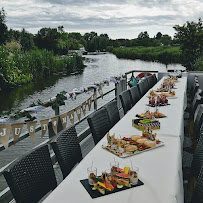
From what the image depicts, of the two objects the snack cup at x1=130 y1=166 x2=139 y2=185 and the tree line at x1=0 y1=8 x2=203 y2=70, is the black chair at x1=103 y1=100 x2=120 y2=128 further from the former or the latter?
the tree line at x1=0 y1=8 x2=203 y2=70

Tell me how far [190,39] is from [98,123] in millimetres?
10793

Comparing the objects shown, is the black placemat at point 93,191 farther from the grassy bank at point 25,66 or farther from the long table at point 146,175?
the grassy bank at point 25,66

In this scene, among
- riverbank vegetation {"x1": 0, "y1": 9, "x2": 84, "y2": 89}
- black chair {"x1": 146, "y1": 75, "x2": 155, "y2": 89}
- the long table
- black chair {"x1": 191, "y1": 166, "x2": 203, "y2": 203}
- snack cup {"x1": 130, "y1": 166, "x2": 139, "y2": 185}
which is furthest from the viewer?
riverbank vegetation {"x1": 0, "y1": 9, "x2": 84, "y2": 89}

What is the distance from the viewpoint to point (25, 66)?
2333 cm

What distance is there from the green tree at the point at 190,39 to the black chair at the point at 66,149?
1091cm

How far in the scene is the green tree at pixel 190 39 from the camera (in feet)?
40.9

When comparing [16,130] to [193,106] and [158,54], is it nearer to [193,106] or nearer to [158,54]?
[193,106]

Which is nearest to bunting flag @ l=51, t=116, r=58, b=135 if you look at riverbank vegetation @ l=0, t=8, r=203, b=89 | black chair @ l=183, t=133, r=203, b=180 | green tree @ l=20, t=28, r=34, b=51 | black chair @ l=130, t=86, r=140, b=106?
black chair @ l=183, t=133, r=203, b=180

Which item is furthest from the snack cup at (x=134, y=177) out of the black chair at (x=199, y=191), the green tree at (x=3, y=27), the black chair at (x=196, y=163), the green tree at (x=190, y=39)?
the green tree at (x=3, y=27)

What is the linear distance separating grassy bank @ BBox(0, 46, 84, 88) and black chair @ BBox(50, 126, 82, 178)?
52.6ft

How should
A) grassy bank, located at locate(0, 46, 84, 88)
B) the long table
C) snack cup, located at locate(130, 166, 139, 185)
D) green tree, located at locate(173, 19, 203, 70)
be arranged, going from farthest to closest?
grassy bank, located at locate(0, 46, 84, 88) → green tree, located at locate(173, 19, 203, 70) → snack cup, located at locate(130, 166, 139, 185) → the long table

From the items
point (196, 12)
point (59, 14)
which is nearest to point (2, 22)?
point (59, 14)

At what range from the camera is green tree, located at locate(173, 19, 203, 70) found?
12.5 meters

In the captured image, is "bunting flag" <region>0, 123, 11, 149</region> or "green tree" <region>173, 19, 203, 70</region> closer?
"bunting flag" <region>0, 123, 11, 149</region>
